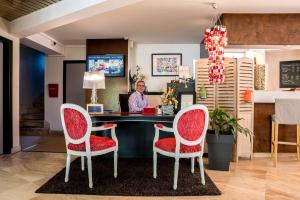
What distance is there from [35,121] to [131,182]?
5774 millimetres

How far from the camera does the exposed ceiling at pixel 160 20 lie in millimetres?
4570

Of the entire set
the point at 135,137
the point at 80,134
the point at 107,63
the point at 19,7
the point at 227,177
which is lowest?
the point at 227,177

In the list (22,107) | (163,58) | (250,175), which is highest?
(163,58)

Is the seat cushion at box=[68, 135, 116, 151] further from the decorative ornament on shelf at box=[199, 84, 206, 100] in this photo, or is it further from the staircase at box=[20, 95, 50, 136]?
the staircase at box=[20, 95, 50, 136]

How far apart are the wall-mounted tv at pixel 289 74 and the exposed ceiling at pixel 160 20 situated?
166 cm

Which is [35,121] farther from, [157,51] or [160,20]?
[160,20]

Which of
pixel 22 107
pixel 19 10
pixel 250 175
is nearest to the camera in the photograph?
pixel 250 175

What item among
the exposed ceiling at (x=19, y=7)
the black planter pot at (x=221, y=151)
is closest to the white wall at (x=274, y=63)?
the black planter pot at (x=221, y=151)

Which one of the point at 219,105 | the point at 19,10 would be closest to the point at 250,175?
the point at 219,105

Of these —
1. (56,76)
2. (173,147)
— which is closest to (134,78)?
(56,76)

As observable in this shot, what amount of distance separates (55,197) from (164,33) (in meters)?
4.73

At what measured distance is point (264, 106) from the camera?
5.11 meters

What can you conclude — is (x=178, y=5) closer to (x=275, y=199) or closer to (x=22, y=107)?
(x=275, y=199)

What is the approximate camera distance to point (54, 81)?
325 inches
